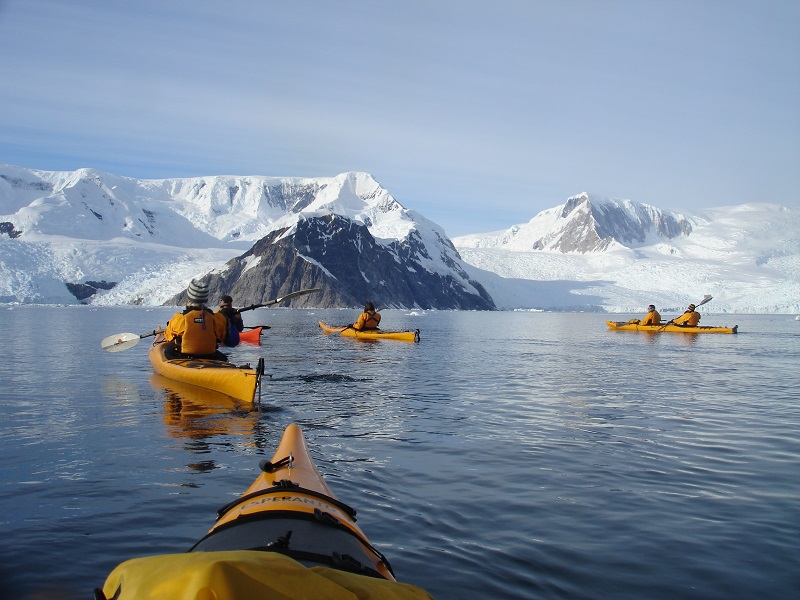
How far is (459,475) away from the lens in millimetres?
8258

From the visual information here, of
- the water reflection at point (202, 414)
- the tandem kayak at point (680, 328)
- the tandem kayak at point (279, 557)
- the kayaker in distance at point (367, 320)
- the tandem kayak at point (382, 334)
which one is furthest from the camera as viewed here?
the tandem kayak at point (680, 328)

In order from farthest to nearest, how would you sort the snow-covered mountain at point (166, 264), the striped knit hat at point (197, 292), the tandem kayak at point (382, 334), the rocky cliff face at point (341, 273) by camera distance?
the rocky cliff face at point (341, 273) → the snow-covered mountain at point (166, 264) → the tandem kayak at point (382, 334) → the striped knit hat at point (197, 292)

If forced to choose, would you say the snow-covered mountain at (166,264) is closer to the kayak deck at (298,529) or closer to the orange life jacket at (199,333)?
the orange life jacket at (199,333)

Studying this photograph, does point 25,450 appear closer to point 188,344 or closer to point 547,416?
point 188,344

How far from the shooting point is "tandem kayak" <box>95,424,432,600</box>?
8.46 feet

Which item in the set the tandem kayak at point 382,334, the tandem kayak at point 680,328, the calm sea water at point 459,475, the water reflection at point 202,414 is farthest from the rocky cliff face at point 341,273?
the calm sea water at point 459,475

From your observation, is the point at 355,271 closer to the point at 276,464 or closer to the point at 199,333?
the point at 199,333

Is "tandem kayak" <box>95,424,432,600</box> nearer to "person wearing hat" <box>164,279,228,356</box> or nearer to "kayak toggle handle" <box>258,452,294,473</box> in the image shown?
"kayak toggle handle" <box>258,452,294,473</box>

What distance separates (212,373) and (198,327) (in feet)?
4.75

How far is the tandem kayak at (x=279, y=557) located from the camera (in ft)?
8.46

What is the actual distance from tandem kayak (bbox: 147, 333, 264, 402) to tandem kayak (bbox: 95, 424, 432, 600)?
6628 mm

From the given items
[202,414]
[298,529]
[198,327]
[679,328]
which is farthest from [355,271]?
[298,529]

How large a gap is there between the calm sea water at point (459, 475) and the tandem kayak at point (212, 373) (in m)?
0.38

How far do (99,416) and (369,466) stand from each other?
19.7 ft
